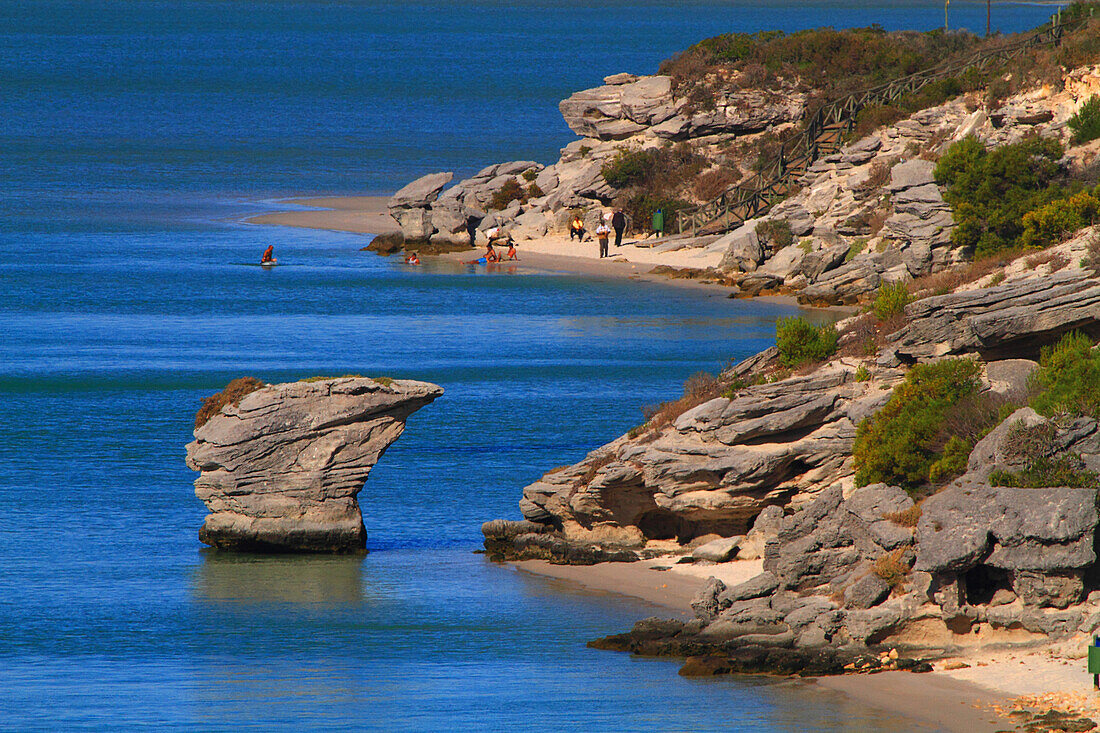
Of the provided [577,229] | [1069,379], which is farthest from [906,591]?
[577,229]

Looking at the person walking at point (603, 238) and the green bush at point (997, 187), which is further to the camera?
the person walking at point (603, 238)

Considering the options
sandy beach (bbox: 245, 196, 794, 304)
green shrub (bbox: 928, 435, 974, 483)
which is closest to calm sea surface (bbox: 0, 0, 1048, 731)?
sandy beach (bbox: 245, 196, 794, 304)

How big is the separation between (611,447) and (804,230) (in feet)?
126

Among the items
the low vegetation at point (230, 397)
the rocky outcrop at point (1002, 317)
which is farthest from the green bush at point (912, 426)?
the low vegetation at point (230, 397)

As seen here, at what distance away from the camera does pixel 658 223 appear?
7725cm

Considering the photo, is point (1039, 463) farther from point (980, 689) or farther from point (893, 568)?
point (980, 689)

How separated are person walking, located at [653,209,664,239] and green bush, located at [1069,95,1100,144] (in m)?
24.8

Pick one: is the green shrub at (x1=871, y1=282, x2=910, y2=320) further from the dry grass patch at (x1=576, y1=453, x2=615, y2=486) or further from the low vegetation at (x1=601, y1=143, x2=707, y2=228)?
the low vegetation at (x1=601, y1=143, x2=707, y2=228)

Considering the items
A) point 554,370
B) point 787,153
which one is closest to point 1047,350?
point 554,370

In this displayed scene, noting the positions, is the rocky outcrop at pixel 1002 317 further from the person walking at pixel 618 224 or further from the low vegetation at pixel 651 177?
the low vegetation at pixel 651 177

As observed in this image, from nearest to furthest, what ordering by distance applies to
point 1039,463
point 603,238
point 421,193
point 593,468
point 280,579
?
1. point 1039,463
2. point 280,579
3. point 593,468
4. point 603,238
5. point 421,193

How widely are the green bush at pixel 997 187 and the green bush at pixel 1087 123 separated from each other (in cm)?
124

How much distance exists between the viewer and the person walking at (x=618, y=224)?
76.9m

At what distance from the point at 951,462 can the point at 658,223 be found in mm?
55162
